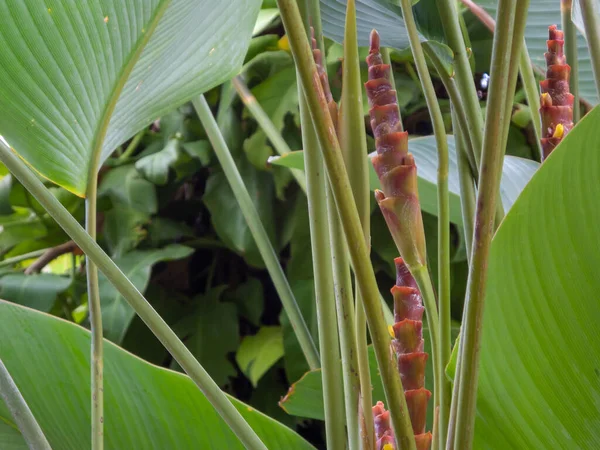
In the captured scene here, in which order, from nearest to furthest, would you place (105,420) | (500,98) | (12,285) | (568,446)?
(500,98) → (568,446) → (105,420) → (12,285)

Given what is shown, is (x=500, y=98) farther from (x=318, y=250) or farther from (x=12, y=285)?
(x=12, y=285)

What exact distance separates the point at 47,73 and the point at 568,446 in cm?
28

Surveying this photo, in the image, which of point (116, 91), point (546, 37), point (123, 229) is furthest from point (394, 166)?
point (123, 229)

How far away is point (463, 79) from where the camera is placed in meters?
0.25

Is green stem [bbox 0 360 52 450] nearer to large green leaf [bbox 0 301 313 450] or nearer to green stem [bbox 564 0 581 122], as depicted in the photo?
large green leaf [bbox 0 301 313 450]

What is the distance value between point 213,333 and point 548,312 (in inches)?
32.5

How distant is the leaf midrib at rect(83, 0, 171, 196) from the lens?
252 mm

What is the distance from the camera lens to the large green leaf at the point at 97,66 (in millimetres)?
223

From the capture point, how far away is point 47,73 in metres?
0.23

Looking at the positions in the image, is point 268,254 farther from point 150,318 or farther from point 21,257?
point 21,257

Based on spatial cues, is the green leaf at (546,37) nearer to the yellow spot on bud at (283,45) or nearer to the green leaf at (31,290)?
the yellow spot on bud at (283,45)

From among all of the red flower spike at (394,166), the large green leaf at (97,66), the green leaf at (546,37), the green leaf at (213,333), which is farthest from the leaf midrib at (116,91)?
the green leaf at (213,333)

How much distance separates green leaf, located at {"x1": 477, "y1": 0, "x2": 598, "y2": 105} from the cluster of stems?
334 mm

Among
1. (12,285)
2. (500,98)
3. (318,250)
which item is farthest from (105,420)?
(12,285)
